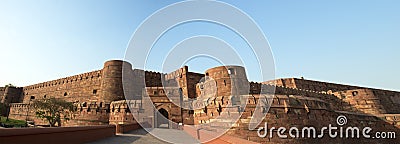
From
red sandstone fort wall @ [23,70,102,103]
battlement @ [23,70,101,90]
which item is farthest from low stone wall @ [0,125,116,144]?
battlement @ [23,70,101,90]

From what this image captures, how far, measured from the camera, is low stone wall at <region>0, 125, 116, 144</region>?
3600mm

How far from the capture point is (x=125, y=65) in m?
30.9

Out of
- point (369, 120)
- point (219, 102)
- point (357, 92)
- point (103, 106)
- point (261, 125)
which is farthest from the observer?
point (357, 92)

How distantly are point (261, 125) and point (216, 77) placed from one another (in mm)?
9834

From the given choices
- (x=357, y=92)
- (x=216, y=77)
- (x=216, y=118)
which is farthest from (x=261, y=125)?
(x=357, y=92)

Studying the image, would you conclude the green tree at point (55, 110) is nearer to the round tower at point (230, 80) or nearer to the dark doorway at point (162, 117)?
the dark doorway at point (162, 117)

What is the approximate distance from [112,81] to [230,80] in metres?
17.0

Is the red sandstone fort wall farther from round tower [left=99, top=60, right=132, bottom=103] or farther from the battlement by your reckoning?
round tower [left=99, top=60, right=132, bottom=103]

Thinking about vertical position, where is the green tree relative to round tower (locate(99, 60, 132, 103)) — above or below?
below

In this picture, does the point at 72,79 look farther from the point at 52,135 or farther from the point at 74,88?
the point at 52,135

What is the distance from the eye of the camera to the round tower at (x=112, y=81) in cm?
2888

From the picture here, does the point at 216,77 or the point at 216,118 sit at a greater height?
the point at 216,77

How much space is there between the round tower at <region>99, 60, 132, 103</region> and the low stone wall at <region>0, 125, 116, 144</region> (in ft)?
71.0

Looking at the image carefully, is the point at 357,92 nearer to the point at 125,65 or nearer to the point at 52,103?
the point at 125,65
